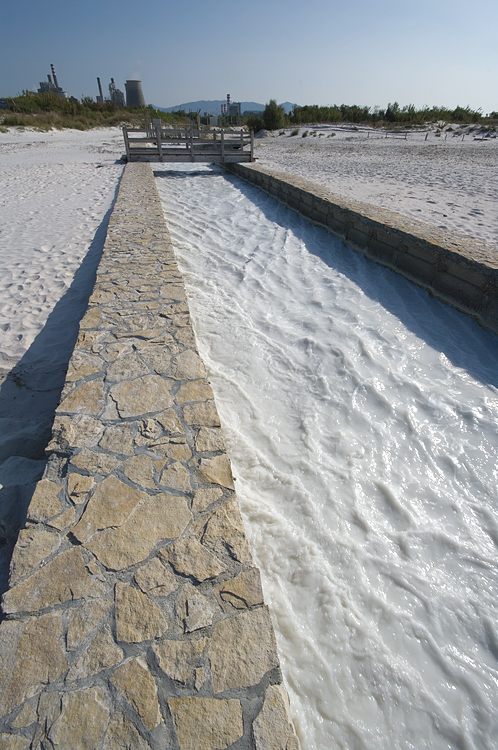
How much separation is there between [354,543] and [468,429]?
1.35m

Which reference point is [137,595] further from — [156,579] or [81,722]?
[81,722]

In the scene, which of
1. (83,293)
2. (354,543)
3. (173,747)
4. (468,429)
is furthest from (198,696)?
(83,293)

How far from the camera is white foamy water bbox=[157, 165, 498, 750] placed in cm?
163

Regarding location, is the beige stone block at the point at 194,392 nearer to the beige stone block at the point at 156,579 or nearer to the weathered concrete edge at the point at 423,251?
the beige stone block at the point at 156,579

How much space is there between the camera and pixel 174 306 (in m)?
3.54

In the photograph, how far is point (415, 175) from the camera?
402 inches

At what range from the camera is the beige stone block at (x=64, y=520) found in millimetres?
1721

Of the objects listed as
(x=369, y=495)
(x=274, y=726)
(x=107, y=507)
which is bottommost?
(x=369, y=495)

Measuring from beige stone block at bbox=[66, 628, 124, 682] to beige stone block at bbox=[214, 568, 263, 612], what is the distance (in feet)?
1.29

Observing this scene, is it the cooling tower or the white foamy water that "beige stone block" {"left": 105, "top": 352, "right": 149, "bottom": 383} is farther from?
the cooling tower

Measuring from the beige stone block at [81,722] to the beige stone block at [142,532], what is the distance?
0.42m

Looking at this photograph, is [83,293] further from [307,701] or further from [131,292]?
[307,701]

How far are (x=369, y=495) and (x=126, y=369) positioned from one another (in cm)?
180

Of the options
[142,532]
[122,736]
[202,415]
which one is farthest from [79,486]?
[122,736]
